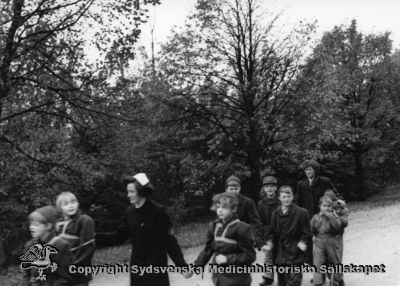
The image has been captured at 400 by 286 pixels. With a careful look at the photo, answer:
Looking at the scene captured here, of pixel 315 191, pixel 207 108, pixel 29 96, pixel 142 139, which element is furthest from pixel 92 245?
pixel 142 139

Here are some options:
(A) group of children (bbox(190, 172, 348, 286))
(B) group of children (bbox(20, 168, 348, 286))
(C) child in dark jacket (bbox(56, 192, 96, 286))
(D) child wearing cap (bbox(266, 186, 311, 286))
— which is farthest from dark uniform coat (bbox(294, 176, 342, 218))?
(C) child in dark jacket (bbox(56, 192, 96, 286))

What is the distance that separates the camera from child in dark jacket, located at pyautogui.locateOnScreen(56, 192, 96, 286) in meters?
5.19

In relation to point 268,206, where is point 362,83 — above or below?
above

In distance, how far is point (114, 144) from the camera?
1641cm

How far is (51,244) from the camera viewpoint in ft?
16.6

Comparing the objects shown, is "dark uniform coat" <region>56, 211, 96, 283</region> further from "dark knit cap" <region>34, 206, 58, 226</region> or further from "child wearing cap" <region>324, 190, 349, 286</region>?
"child wearing cap" <region>324, 190, 349, 286</region>

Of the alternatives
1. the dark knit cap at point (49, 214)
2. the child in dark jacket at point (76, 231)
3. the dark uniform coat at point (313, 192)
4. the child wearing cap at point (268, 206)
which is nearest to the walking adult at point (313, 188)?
the dark uniform coat at point (313, 192)

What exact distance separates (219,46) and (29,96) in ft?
24.2

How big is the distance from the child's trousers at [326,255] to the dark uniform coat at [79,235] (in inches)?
161

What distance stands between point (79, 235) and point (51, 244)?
1.32 feet

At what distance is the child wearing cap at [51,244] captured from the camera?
496 centimetres

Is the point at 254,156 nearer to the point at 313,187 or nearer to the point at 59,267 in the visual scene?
the point at 313,187

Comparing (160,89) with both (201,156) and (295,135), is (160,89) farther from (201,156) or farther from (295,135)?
(295,135)

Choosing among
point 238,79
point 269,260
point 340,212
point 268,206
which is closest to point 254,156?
point 238,79
